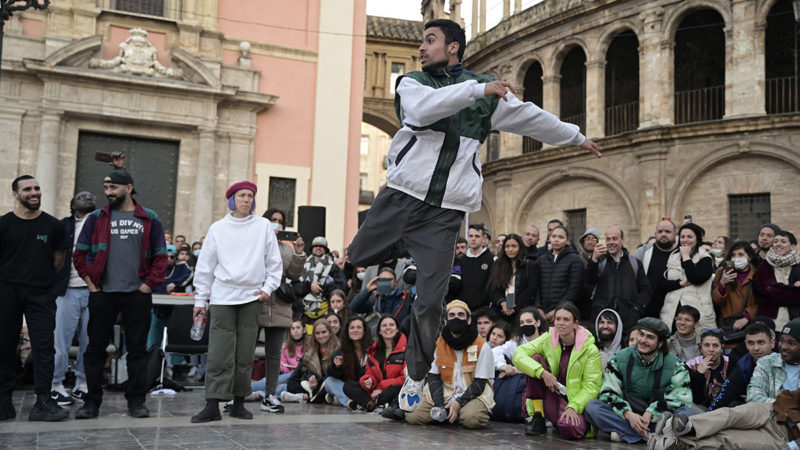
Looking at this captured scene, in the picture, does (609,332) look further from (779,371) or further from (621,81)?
(621,81)

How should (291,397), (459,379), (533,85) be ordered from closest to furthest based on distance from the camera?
(459,379)
(291,397)
(533,85)

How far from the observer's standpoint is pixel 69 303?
27.6 ft

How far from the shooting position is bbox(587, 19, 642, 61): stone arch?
2439 centimetres

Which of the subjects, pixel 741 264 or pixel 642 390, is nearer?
pixel 642 390

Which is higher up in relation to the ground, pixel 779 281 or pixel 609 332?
pixel 779 281

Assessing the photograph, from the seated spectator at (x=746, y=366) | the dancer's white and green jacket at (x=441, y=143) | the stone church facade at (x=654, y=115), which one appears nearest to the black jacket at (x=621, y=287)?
the seated spectator at (x=746, y=366)

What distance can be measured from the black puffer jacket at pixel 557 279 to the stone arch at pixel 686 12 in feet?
53.2

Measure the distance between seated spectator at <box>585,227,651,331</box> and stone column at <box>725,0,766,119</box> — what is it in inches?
578

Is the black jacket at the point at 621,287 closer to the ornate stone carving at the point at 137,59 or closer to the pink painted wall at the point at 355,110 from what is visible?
the pink painted wall at the point at 355,110

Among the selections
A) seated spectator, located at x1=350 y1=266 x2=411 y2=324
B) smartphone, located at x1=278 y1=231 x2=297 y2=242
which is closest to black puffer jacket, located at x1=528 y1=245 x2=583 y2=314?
seated spectator, located at x1=350 y1=266 x2=411 y2=324

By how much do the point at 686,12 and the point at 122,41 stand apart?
1624 cm

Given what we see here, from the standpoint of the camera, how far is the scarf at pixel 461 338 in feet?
25.6

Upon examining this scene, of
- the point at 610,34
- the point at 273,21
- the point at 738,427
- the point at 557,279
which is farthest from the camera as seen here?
the point at 610,34

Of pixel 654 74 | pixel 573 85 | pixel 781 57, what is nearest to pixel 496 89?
pixel 654 74
